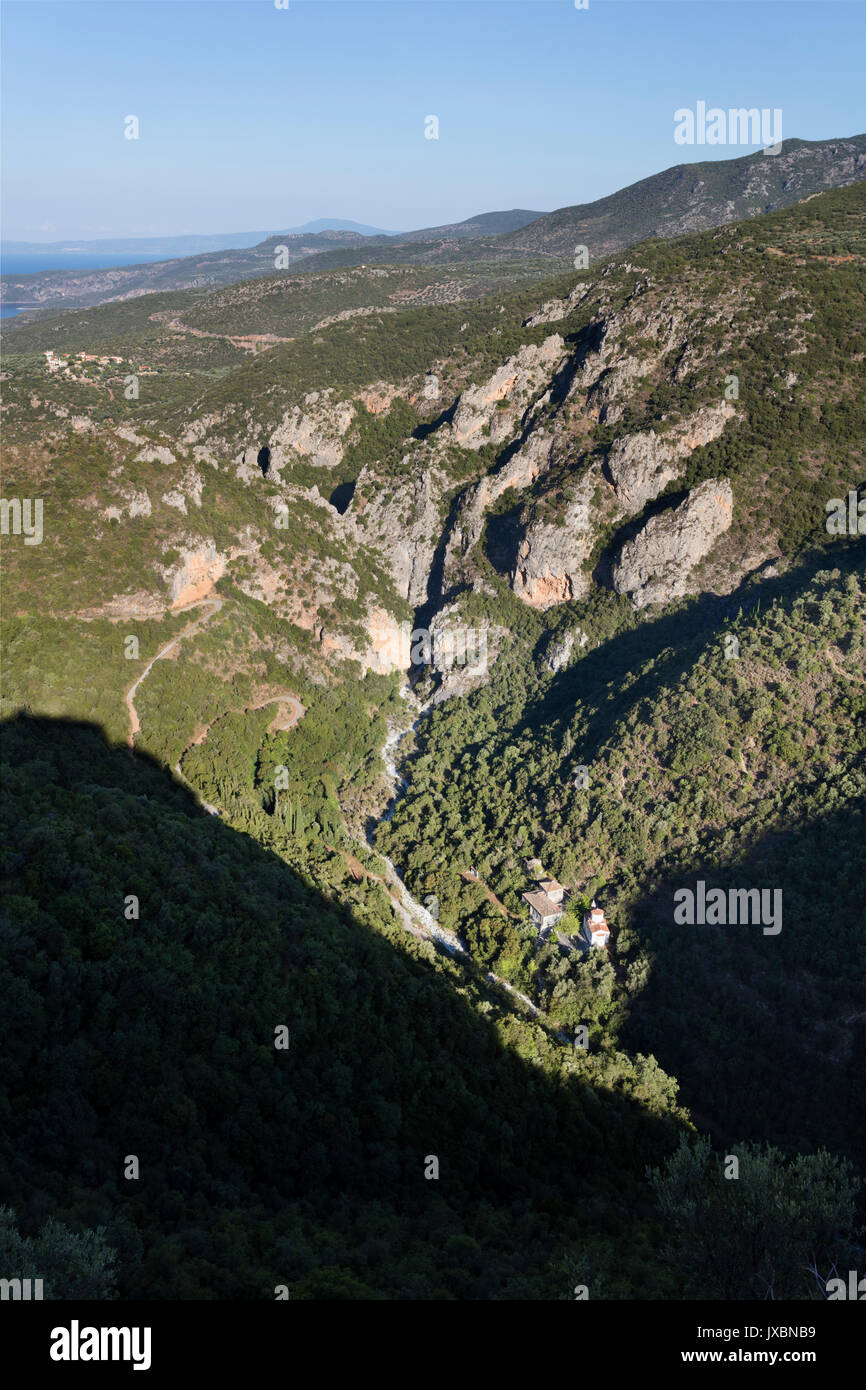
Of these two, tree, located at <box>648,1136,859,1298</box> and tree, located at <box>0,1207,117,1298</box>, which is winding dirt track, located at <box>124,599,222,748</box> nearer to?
tree, located at <box>0,1207,117,1298</box>

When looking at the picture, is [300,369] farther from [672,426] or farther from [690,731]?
[690,731]

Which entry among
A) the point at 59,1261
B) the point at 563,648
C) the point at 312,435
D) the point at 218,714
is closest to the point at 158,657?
the point at 218,714

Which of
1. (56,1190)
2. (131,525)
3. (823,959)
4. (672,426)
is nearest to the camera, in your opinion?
(56,1190)

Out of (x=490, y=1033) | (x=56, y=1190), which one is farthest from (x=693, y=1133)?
(x=56, y=1190)


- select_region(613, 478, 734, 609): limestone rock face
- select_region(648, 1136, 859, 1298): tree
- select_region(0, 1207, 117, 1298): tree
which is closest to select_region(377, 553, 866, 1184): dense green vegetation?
select_region(613, 478, 734, 609): limestone rock face

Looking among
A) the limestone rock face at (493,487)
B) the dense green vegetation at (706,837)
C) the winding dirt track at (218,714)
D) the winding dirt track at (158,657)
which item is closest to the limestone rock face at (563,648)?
the dense green vegetation at (706,837)

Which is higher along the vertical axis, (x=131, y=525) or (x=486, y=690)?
(x=131, y=525)

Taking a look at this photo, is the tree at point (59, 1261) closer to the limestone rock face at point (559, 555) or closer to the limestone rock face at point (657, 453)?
the limestone rock face at point (559, 555)
